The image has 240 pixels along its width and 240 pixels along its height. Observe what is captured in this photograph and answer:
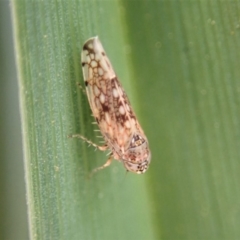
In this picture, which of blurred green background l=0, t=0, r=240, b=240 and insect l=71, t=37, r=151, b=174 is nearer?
blurred green background l=0, t=0, r=240, b=240

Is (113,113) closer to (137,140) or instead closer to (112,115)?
(112,115)

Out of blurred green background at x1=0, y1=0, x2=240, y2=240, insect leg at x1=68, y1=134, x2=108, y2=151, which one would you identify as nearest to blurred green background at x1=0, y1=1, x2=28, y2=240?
blurred green background at x1=0, y1=0, x2=240, y2=240

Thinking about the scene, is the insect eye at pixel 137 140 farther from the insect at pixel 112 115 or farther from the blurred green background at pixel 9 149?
the blurred green background at pixel 9 149

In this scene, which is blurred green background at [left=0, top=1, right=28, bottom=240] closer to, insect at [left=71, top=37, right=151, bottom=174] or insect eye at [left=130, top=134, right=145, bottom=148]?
insect at [left=71, top=37, right=151, bottom=174]

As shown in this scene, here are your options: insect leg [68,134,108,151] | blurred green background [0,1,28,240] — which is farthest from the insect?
blurred green background [0,1,28,240]

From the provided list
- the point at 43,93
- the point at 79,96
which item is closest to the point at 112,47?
the point at 79,96

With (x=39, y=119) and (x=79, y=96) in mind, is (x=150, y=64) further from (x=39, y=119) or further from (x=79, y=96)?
→ (x=39, y=119)

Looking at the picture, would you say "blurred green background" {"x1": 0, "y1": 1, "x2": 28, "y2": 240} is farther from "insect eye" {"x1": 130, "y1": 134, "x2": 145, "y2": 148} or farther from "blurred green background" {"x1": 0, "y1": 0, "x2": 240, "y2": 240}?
"insect eye" {"x1": 130, "y1": 134, "x2": 145, "y2": 148}
